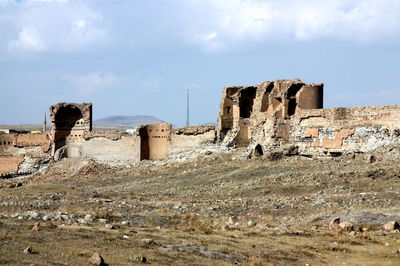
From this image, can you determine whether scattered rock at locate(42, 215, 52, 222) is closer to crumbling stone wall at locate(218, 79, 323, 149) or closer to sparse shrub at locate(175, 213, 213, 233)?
sparse shrub at locate(175, 213, 213, 233)

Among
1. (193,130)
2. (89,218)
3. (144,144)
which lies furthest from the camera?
(144,144)

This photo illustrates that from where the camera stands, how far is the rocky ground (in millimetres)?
12484

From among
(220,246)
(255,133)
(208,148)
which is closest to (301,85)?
(255,133)

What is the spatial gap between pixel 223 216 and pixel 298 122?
16100 mm

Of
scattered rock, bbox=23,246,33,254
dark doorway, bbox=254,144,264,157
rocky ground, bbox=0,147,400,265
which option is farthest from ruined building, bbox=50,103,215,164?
scattered rock, bbox=23,246,33,254

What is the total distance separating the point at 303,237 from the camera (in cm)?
1570

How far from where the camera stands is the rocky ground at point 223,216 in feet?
41.0

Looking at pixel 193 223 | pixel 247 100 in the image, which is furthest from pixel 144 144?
pixel 193 223

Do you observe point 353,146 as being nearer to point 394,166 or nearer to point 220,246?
point 394,166

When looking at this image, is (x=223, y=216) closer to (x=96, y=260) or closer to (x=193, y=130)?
(x=96, y=260)

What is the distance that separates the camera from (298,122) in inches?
1352

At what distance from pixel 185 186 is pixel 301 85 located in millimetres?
12328

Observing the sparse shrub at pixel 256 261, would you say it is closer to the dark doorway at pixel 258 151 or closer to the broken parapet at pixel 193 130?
→ the dark doorway at pixel 258 151

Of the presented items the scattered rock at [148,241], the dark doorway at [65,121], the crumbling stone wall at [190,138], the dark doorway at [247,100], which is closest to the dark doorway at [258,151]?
the crumbling stone wall at [190,138]
